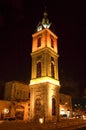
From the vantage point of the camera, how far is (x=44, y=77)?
1593 inches

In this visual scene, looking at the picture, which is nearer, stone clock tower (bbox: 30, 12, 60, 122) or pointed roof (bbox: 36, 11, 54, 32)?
stone clock tower (bbox: 30, 12, 60, 122)

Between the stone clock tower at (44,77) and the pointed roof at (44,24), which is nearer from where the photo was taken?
the stone clock tower at (44,77)

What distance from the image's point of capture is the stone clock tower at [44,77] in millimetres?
39250

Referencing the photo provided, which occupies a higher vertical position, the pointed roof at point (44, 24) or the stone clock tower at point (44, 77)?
the pointed roof at point (44, 24)

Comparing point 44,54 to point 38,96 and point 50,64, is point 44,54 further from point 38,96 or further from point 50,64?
point 38,96

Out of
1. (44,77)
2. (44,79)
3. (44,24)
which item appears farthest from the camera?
(44,24)

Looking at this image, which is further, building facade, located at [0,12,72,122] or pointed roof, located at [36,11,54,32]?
pointed roof, located at [36,11,54,32]

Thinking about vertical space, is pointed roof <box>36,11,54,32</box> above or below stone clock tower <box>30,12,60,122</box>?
above

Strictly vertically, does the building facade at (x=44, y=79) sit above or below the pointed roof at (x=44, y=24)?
below

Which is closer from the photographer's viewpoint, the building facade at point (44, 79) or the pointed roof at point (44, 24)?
the building facade at point (44, 79)

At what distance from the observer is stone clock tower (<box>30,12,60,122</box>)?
129 ft

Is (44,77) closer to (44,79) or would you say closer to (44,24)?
(44,79)

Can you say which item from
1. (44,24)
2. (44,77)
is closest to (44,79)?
(44,77)

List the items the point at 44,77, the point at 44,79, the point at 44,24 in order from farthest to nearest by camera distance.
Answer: the point at 44,24, the point at 44,77, the point at 44,79
